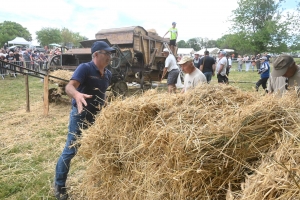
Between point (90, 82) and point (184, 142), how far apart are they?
154cm

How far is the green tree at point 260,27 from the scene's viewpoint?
40344 mm

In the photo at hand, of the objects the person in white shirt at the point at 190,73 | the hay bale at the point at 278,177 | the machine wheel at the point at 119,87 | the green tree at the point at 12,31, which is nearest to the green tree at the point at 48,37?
the green tree at the point at 12,31

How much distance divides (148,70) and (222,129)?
8520 millimetres

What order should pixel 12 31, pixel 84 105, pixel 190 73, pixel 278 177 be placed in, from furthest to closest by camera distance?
pixel 12 31
pixel 190 73
pixel 84 105
pixel 278 177

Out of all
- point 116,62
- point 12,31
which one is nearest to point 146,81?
point 116,62

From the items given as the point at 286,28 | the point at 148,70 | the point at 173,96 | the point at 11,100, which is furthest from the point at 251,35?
the point at 173,96

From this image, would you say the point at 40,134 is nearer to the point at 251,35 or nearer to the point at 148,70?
the point at 148,70

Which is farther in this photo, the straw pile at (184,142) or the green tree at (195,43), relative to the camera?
the green tree at (195,43)

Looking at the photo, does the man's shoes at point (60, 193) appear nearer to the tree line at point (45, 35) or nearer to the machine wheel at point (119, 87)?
the machine wheel at point (119, 87)

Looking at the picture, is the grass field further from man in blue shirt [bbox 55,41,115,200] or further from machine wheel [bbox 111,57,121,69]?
machine wheel [bbox 111,57,121,69]

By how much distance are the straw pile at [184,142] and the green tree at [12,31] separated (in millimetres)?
71904

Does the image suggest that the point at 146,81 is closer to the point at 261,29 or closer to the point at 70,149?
the point at 70,149

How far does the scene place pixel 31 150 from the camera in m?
4.22

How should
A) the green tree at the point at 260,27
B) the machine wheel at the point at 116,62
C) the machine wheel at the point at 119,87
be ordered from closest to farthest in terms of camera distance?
the machine wheel at the point at 116,62
the machine wheel at the point at 119,87
the green tree at the point at 260,27
